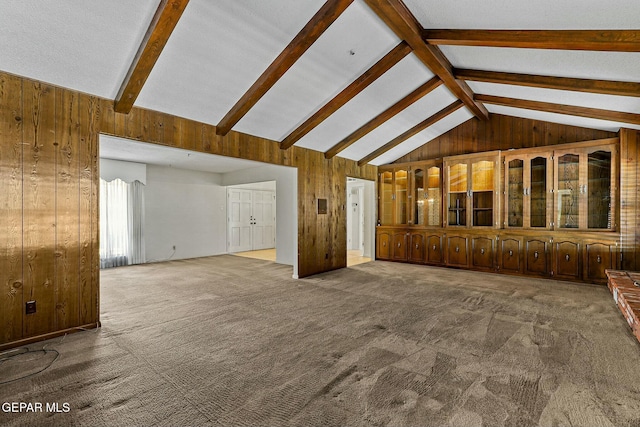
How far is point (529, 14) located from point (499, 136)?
4.10 metres

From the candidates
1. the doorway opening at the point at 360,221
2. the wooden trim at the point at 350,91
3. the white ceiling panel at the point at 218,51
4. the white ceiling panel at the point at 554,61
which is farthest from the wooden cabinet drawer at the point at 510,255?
the white ceiling panel at the point at 218,51

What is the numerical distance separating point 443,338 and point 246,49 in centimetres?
368

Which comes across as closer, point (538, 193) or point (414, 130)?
point (538, 193)

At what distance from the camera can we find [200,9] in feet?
8.84

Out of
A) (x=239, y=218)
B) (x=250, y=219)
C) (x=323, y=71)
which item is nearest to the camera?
(x=323, y=71)

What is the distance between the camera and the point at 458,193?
6.66 metres

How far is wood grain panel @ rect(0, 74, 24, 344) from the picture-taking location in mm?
2801

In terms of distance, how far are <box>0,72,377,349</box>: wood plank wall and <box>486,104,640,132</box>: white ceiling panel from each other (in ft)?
20.2

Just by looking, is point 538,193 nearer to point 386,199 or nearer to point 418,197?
point 418,197

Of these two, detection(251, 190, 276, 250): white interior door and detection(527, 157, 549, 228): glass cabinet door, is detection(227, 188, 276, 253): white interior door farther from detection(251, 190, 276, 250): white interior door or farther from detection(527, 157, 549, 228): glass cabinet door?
detection(527, 157, 549, 228): glass cabinet door

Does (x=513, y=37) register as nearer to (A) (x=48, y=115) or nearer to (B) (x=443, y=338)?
(B) (x=443, y=338)

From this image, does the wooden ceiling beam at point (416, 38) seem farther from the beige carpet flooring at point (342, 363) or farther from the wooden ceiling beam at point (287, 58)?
the beige carpet flooring at point (342, 363)

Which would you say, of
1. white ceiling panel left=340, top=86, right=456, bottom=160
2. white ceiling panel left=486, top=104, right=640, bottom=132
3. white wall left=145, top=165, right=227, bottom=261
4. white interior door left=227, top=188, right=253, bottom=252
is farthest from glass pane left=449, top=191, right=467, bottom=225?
white wall left=145, top=165, right=227, bottom=261

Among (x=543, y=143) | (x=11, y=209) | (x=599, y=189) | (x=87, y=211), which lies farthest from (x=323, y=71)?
(x=599, y=189)
